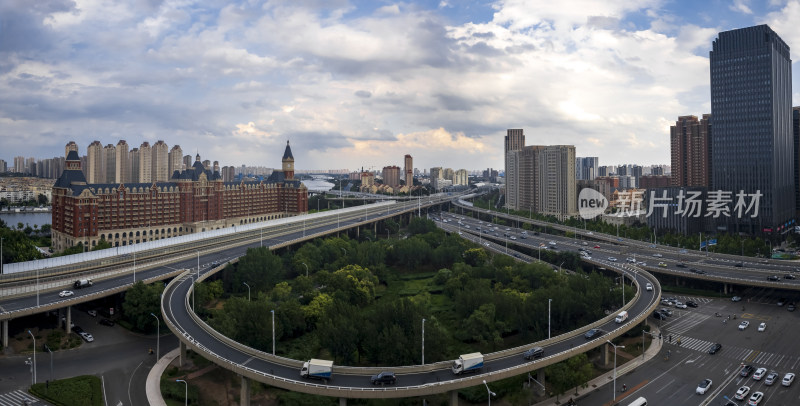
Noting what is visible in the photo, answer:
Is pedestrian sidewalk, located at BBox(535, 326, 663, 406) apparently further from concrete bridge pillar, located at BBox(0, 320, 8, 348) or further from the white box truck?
concrete bridge pillar, located at BBox(0, 320, 8, 348)

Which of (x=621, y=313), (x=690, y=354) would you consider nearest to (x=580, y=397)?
(x=621, y=313)

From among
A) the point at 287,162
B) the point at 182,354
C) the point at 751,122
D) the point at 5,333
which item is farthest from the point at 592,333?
the point at 287,162

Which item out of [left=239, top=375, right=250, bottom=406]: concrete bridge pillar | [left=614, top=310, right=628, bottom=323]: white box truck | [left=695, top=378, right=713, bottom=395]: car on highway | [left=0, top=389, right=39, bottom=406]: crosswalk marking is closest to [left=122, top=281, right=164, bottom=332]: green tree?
[left=0, top=389, right=39, bottom=406]: crosswalk marking

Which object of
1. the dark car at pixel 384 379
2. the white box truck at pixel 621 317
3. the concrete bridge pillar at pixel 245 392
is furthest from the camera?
the white box truck at pixel 621 317

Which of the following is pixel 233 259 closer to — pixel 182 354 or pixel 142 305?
pixel 142 305

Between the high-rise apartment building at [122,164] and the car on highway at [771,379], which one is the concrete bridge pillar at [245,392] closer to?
the car on highway at [771,379]

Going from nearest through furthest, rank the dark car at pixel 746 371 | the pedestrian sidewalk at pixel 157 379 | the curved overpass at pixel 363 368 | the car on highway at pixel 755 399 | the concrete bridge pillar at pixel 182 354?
the curved overpass at pixel 363 368 < the car on highway at pixel 755 399 < the pedestrian sidewalk at pixel 157 379 < the dark car at pixel 746 371 < the concrete bridge pillar at pixel 182 354

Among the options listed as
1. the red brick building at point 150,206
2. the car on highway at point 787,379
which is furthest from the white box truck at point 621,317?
the red brick building at point 150,206
